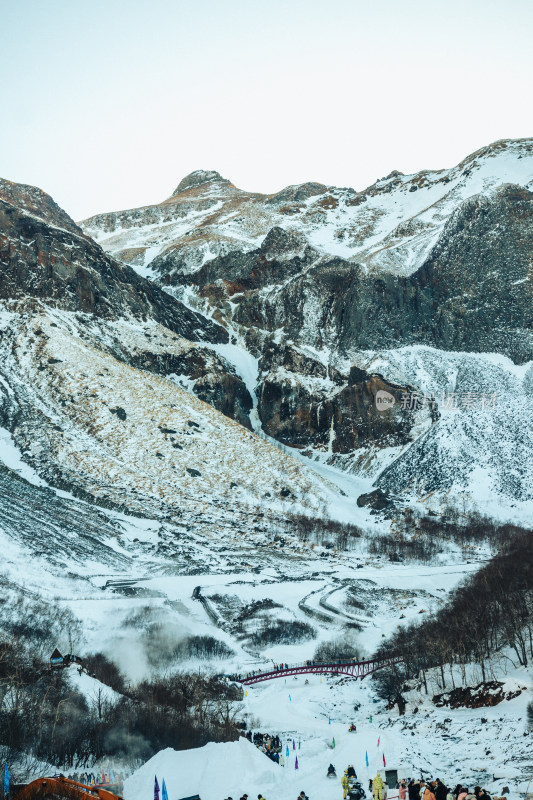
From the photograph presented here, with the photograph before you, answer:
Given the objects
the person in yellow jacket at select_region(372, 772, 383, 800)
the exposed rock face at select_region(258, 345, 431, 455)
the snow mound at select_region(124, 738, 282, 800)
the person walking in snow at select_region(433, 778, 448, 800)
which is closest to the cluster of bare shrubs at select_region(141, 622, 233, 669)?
the snow mound at select_region(124, 738, 282, 800)

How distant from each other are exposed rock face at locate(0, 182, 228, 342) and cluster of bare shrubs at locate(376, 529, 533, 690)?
99.0 metres

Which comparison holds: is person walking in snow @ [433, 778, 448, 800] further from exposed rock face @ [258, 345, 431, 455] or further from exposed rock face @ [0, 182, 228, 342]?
exposed rock face @ [0, 182, 228, 342]

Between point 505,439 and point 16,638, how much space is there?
87535 mm

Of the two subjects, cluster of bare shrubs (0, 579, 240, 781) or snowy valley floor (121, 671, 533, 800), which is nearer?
snowy valley floor (121, 671, 533, 800)

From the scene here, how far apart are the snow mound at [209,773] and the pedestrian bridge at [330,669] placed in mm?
22871

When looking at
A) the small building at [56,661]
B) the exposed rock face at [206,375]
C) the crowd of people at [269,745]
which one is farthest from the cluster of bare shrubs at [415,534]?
the small building at [56,661]

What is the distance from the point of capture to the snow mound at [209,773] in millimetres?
20297

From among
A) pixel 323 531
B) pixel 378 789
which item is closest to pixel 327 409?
pixel 323 531

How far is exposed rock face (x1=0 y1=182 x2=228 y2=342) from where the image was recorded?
411ft

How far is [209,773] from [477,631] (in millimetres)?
27498

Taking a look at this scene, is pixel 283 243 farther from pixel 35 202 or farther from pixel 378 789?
pixel 378 789

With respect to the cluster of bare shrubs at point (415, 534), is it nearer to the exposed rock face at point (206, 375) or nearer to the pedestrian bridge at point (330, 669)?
the pedestrian bridge at point (330, 669)

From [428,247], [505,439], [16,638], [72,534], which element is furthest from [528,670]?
[428,247]

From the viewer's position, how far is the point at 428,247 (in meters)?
154
